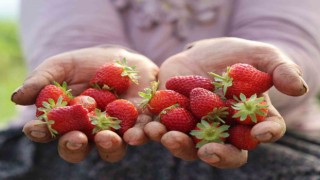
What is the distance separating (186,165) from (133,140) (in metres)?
0.30

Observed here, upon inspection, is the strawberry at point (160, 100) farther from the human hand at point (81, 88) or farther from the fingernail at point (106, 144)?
the fingernail at point (106, 144)

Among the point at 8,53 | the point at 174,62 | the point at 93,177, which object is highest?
the point at 174,62

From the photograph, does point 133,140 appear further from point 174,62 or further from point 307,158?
point 307,158

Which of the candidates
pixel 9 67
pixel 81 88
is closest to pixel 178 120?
pixel 81 88

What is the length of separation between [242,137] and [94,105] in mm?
258

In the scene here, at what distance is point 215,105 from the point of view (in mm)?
882

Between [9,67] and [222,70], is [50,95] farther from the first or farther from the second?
[9,67]

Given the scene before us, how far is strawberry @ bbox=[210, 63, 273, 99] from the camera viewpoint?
90 centimetres

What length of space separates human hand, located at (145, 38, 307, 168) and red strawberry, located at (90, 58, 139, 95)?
0.07 m

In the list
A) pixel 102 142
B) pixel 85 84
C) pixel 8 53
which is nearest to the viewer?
pixel 102 142

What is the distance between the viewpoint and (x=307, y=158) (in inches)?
44.6

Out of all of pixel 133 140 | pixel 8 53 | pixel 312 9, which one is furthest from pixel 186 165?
pixel 8 53

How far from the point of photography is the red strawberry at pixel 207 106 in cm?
88

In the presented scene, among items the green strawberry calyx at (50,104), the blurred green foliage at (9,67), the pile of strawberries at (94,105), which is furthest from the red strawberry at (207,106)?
the blurred green foliage at (9,67)
